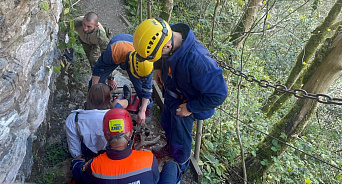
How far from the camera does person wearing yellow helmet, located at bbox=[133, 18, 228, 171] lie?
2314 mm

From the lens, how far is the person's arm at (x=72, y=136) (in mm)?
2785

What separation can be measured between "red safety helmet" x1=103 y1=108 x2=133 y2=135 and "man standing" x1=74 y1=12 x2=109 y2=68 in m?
2.19

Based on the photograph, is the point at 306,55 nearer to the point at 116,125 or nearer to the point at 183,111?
the point at 183,111

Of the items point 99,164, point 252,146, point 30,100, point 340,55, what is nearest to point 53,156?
point 30,100

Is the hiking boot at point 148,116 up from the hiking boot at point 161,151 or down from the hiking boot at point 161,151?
up

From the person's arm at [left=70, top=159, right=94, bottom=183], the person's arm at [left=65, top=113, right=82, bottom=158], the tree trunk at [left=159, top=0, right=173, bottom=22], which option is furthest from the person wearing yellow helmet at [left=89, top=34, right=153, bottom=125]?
the tree trunk at [left=159, top=0, right=173, bottom=22]

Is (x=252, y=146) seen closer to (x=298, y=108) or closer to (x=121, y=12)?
(x=298, y=108)

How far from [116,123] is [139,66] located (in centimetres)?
110

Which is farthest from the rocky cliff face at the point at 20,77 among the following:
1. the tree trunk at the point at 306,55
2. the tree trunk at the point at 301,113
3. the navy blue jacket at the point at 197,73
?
the tree trunk at the point at 306,55

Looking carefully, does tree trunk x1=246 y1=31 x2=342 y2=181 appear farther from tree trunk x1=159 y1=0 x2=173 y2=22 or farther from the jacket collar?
tree trunk x1=159 y1=0 x2=173 y2=22

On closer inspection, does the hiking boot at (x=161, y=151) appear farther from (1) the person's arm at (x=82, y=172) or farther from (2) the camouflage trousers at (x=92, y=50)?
(2) the camouflage trousers at (x=92, y=50)

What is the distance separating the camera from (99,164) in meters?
2.10

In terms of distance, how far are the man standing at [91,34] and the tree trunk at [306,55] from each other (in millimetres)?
4260

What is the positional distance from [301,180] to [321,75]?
6.58 feet
